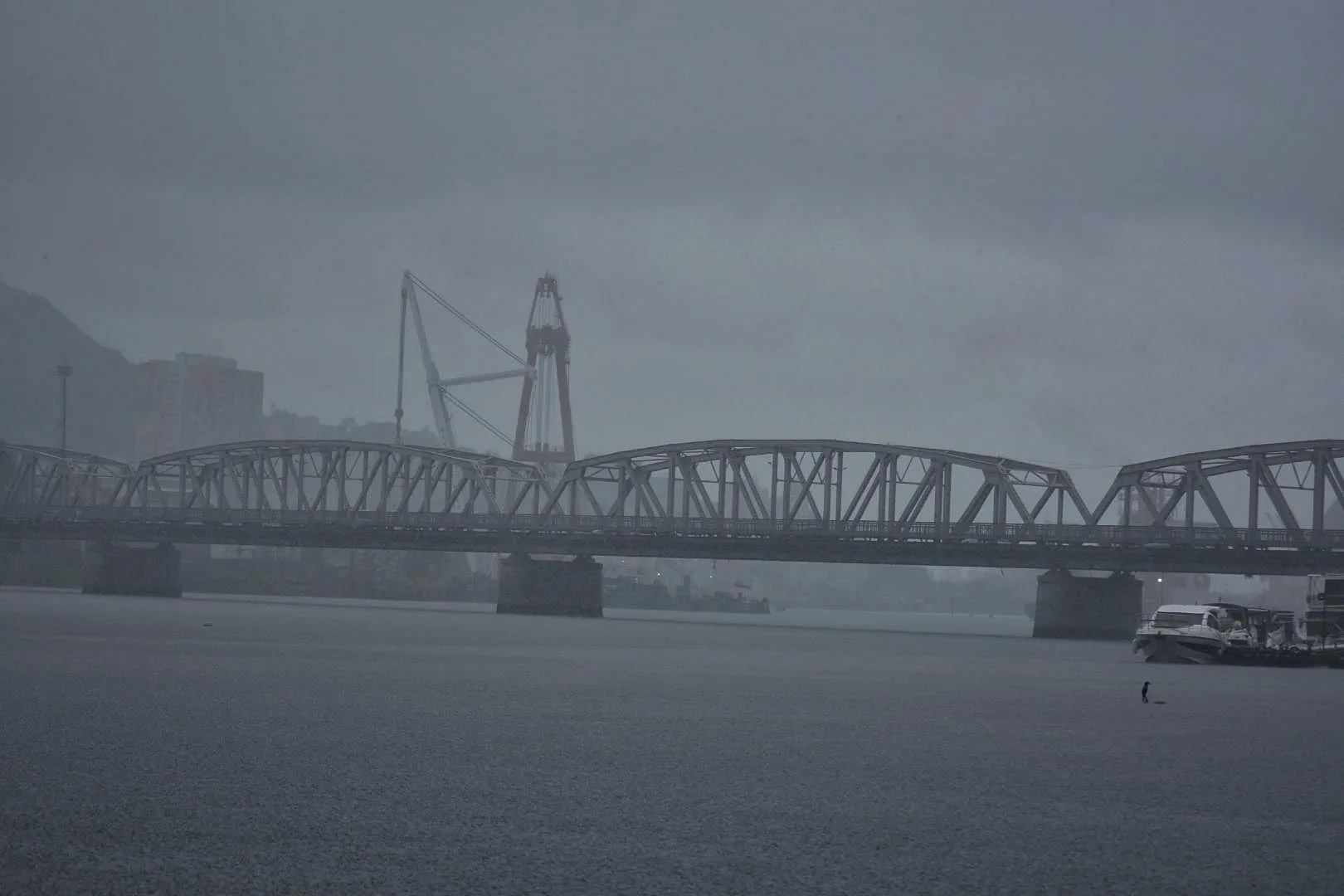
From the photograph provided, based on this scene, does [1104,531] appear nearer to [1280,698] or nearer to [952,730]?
[1280,698]

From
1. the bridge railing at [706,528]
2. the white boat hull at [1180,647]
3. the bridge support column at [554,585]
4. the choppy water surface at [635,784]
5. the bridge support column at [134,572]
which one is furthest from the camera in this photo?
the bridge support column at [134,572]

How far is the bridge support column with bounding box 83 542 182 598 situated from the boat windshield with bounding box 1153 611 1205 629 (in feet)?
364

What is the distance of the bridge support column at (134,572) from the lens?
170 metres

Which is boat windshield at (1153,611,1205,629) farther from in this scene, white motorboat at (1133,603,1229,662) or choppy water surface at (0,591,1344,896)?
choppy water surface at (0,591,1344,896)

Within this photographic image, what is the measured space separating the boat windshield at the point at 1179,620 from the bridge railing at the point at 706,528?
3821 centimetres

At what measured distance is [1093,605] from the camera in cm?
13050

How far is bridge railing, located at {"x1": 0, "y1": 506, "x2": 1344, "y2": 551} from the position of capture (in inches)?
4951

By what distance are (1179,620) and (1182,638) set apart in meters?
2.64

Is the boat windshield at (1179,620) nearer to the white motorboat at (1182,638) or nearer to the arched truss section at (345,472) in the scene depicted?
the white motorboat at (1182,638)

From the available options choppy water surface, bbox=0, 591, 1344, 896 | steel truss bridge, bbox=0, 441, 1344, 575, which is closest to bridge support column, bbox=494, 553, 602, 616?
steel truss bridge, bbox=0, 441, 1344, 575

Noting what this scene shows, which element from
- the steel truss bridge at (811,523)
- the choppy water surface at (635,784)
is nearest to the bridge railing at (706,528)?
the steel truss bridge at (811,523)

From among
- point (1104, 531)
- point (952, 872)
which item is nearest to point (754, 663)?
point (952, 872)

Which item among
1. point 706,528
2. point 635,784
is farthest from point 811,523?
point 635,784

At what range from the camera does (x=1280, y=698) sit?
5619 centimetres
